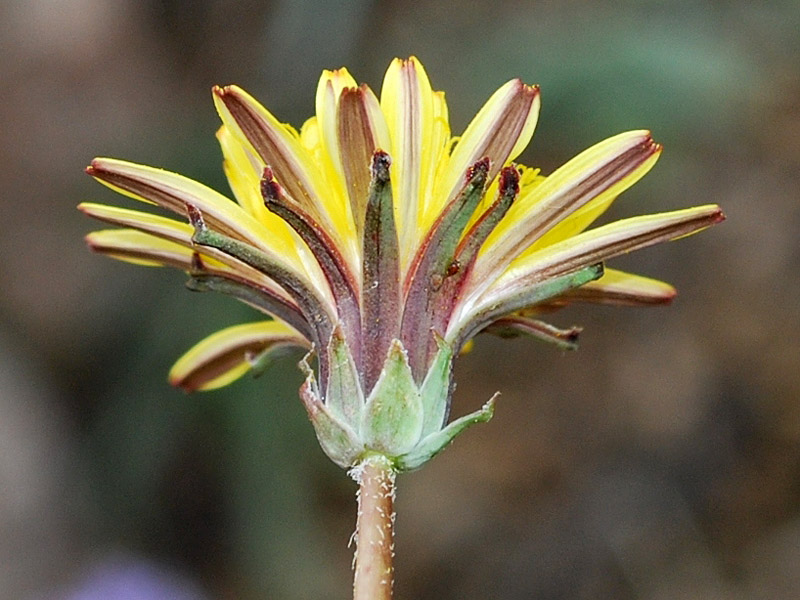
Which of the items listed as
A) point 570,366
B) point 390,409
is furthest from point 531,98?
point 570,366

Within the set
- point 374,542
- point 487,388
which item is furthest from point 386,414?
point 487,388

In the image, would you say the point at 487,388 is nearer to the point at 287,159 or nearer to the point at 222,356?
the point at 222,356

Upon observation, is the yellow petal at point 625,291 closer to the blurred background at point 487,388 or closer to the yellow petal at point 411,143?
the yellow petal at point 411,143

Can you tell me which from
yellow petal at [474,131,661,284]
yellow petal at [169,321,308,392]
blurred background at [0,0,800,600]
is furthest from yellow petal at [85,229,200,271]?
blurred background at [0,0,800,600]

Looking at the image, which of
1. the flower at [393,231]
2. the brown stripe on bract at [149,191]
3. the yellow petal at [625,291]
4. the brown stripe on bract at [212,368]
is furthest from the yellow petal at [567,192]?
the brown stripe on bract at [212,368]

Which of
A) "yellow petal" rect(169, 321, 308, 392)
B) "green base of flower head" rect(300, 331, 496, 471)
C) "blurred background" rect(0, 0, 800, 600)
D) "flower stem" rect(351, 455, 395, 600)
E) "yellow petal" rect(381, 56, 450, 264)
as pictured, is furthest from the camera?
"blurred background" rect(0, 0, 800, 600)

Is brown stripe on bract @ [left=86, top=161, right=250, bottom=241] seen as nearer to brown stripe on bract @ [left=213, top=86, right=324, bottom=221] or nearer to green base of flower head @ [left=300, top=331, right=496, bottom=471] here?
brown stripe on bract @ [left=213, top=86, right=324, bottom=221]
